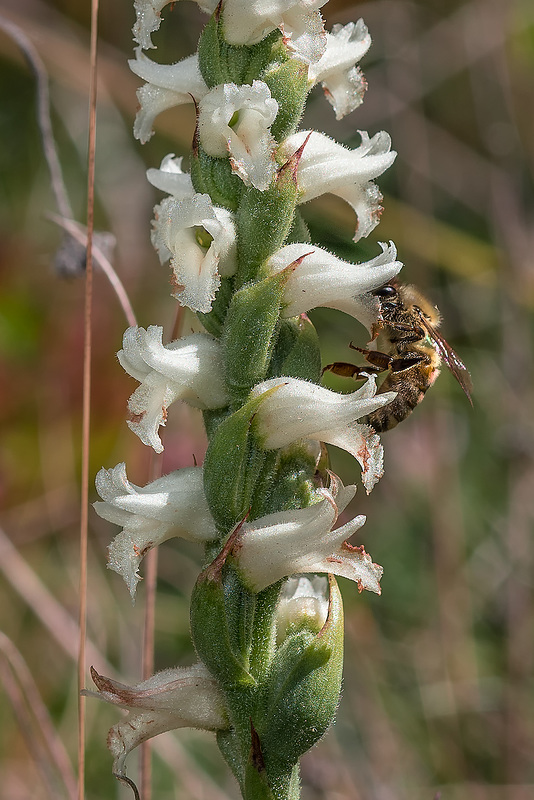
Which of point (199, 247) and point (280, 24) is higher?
point (280, 24)

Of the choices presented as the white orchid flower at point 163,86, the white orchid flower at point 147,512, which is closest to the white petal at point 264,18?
the white orchid flower at point 163,86

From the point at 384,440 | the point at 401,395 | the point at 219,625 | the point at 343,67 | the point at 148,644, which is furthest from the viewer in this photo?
the point at 384,440

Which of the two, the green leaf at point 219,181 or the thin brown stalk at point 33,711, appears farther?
the thin brown stalk at point 33,711

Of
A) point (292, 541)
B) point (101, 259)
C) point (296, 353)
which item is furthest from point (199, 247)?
point (101, 259)

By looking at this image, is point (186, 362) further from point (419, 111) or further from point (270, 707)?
point (419, 111)

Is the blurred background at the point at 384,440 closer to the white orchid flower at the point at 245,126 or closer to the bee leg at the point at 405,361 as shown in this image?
the bee leg at the point at 405,361

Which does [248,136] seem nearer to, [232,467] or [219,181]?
[219,181]
